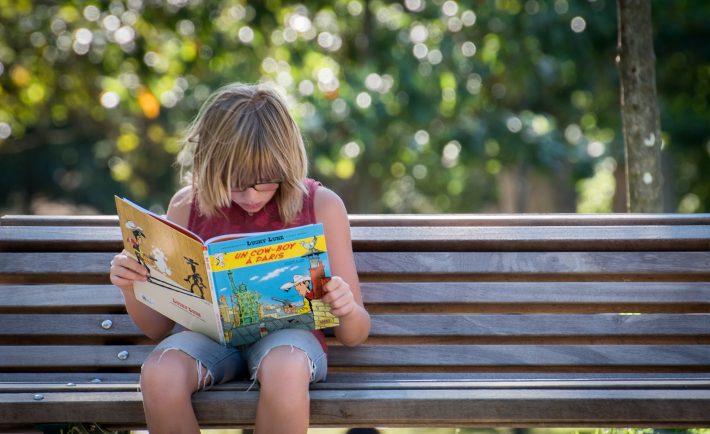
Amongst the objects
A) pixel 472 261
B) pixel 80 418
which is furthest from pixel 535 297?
pixel 80 418

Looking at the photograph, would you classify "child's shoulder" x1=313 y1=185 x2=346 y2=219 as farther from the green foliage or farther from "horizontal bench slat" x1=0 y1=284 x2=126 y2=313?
the green foliage

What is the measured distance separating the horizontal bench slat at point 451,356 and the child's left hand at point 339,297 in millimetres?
465

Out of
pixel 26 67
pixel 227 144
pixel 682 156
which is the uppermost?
pixel 26 67

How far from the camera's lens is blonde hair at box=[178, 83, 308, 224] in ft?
8.75

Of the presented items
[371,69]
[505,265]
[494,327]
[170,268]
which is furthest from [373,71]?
[170,268]

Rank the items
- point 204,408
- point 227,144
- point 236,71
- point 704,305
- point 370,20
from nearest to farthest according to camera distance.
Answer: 1. point 204,408
2. point 227,144
3. point 704,305
4. point 370,20
5. point 236,71

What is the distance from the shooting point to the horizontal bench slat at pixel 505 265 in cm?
313

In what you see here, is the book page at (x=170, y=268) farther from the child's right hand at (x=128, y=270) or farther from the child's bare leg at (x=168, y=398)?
the child's bare leg at (x=168, y=398)

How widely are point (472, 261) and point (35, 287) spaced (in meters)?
1.53

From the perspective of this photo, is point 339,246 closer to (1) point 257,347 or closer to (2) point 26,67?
(1) point 257,347

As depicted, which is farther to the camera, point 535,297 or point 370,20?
point 370,20

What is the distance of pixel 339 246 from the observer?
2.81 m

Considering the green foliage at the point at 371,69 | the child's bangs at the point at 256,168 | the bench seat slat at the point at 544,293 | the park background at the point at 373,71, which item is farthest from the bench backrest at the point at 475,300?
the green foliage at the point at 371,69

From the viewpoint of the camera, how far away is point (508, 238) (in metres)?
3.18
